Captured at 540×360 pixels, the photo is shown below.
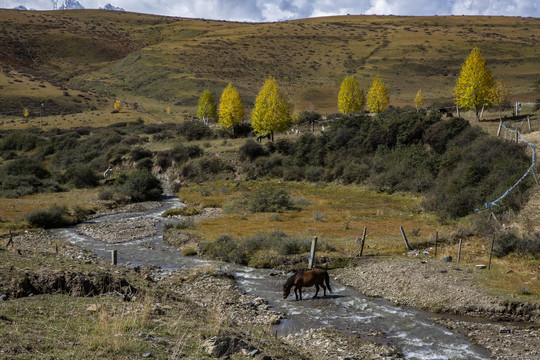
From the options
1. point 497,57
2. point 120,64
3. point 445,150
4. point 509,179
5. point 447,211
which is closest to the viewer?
point 509,179

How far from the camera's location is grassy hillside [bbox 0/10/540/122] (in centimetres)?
13225

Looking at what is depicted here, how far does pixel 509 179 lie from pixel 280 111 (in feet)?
128

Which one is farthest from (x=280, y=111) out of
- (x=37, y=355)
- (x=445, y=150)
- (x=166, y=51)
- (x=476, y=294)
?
(x=166, y=51)

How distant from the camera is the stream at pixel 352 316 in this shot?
13.8m

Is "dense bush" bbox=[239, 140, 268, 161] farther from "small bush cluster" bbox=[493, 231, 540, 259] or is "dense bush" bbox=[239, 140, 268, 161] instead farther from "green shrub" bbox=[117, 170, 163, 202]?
"small bush cluster" bbox=[493, 231, 540, 259]

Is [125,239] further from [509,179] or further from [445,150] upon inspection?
[445,150]

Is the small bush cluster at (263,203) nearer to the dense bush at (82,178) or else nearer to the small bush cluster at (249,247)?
the small bush cluster at (249,247)

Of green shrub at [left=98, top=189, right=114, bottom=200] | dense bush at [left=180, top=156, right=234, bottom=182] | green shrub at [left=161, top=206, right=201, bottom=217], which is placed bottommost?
green shrub at [left=161, top=206, right=201, bottom=217]

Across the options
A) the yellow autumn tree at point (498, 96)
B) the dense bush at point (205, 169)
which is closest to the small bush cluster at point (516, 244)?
the yellow autumn tree at point (498, 96)

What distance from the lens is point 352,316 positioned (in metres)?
16.5

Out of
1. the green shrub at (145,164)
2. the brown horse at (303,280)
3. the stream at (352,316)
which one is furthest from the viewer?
the green shrub at (145,164)

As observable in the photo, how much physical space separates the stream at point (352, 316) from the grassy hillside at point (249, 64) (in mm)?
94080

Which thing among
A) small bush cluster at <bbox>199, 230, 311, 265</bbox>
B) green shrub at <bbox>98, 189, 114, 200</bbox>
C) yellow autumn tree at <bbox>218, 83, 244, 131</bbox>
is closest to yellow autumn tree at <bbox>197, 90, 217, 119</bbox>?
yellow autumn tree at <bbox>218, 83, 244, 131</bbox>

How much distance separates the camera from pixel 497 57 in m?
160
